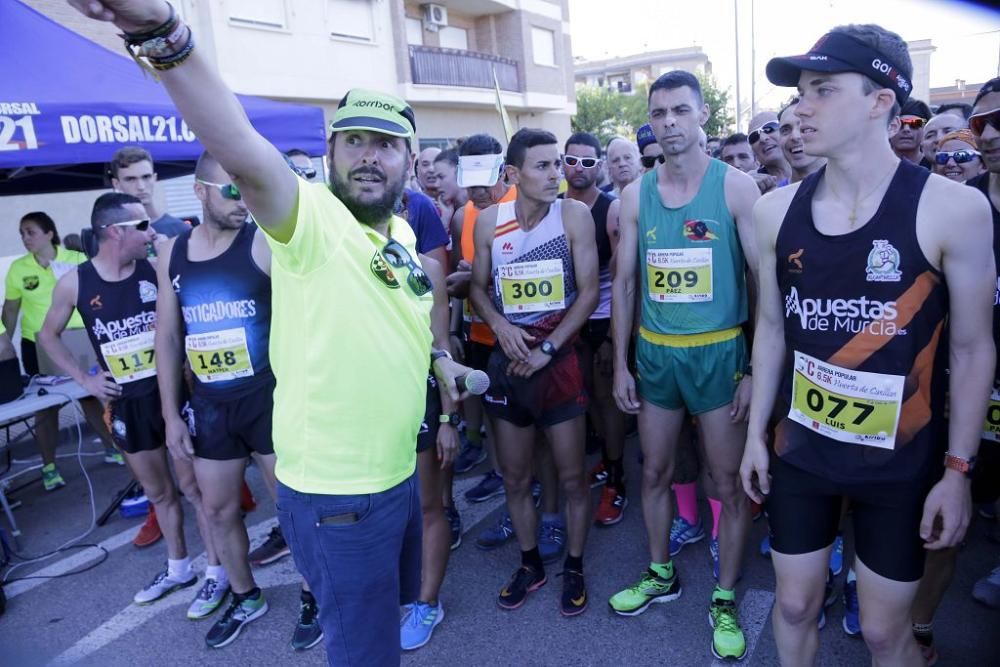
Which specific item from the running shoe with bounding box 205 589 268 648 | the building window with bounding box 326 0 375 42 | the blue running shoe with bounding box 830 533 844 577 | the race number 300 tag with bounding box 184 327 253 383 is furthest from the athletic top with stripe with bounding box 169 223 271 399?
the building window with bounding box 326 0 375 42

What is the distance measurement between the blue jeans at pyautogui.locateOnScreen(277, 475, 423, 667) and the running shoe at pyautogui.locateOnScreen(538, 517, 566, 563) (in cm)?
184

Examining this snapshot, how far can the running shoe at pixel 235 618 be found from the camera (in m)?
3.24

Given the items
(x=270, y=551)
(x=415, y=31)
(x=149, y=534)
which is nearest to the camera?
(x=270, y=551)

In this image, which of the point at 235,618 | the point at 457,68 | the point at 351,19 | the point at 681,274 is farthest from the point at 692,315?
the point at 457,68

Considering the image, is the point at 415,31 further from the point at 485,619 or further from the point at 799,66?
the point at 799,66

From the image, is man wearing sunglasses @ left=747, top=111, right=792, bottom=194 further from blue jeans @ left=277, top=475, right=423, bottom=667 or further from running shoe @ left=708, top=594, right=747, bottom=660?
blue jeans @ left=277, top=475, right=423, bottom=667

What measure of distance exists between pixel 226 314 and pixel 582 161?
258 centimetres

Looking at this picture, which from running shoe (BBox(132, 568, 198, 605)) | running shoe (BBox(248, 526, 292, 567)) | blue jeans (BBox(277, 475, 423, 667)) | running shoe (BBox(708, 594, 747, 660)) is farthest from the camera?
running shoe (BBox(248, 526, 292, 567))

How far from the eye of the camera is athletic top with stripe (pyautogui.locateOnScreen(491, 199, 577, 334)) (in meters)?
3.39

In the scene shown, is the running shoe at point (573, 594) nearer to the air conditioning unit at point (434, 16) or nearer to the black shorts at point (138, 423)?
the black shorts at point (138, 423)

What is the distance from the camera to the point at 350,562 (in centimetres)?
187

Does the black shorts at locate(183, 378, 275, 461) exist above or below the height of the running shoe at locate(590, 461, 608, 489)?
above

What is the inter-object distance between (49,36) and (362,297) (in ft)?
17.0

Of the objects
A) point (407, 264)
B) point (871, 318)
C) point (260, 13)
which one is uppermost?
point (260, 13)
